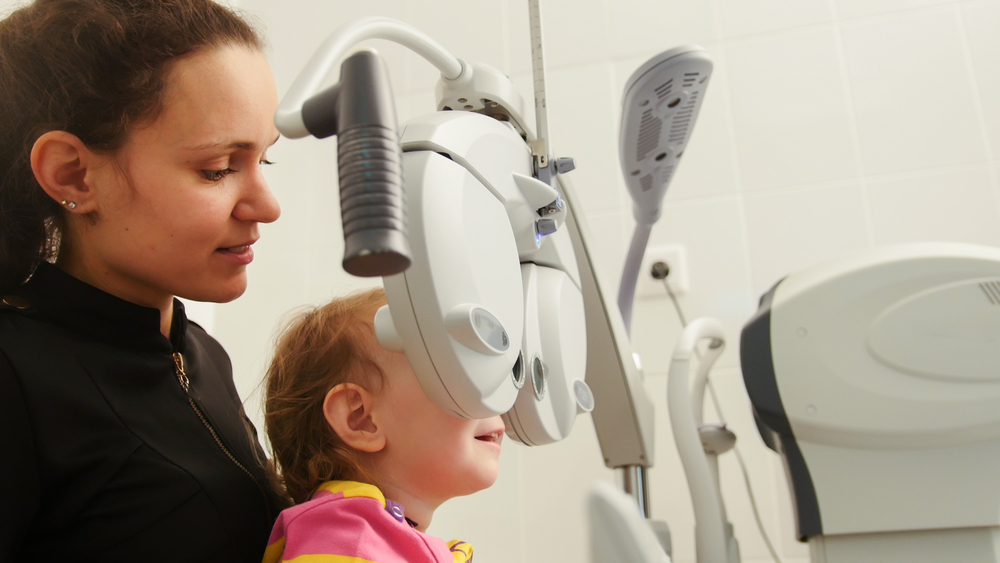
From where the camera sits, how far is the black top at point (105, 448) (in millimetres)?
578

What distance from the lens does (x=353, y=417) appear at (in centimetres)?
76

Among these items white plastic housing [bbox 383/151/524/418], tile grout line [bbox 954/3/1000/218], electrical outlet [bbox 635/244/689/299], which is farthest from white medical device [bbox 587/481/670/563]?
tile grout line [bbox 954/3/1000/218]

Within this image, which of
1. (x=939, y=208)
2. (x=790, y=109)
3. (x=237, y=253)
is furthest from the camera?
(x=790, y=109)

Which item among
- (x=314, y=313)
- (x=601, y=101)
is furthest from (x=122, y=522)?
(x=601, y=101)

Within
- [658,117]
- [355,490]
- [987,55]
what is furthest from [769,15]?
[355,490]

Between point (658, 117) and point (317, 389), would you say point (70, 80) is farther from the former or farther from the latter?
point (658, 117)

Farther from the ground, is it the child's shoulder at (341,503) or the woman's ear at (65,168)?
the woman's ear at (65,168)

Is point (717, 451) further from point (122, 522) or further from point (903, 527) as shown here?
point (122, 522)

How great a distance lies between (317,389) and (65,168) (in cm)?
33

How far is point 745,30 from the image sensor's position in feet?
4.59

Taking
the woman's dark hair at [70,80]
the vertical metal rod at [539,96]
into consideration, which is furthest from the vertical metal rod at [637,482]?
the woman's dark hair at [70,80]

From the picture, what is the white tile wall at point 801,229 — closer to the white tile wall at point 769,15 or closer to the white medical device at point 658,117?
the white tile wall at point 769,15

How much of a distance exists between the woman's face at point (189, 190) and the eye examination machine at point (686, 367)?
21 cm

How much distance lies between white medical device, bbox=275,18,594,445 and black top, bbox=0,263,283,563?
286mm
